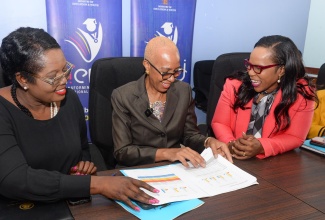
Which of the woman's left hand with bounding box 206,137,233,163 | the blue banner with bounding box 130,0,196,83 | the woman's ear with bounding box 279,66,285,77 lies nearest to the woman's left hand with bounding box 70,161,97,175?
the woman's left hand with bounding box 206,137,233,163

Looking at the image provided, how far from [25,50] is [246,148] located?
3.48 ft

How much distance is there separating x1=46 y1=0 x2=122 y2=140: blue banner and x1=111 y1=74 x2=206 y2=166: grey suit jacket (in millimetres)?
1368

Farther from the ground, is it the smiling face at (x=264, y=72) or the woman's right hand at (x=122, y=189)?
the smiling face at (x=264, y=72)

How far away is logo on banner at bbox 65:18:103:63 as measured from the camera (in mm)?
2914

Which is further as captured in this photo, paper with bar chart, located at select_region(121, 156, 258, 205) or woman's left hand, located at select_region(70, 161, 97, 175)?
woman's left hand, located at select_region(70, 161, 97, 175)

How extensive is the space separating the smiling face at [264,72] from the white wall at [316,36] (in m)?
2.42

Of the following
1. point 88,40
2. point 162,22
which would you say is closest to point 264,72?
point 162,22

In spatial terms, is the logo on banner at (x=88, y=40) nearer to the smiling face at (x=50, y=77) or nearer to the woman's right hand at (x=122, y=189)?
the smiling face at (x=50, y=77)

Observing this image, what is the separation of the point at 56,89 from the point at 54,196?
451 mm

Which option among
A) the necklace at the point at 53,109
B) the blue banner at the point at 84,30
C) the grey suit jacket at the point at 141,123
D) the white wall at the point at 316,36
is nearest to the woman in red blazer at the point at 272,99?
the grey suit jacket at the point at 141,123

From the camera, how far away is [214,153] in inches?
58.1

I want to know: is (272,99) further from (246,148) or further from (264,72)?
(246,148)

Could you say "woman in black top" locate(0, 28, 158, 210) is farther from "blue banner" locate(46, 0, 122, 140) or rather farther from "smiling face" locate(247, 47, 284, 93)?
"blue banner" locate(46, 0, 122, 140)

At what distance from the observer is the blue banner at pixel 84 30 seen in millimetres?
2781
